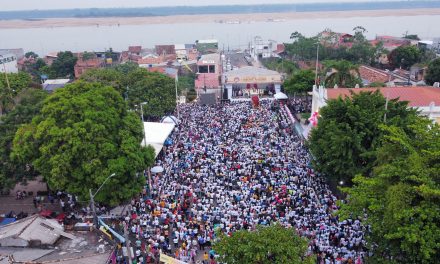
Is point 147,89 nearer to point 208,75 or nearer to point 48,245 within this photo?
point 208,75

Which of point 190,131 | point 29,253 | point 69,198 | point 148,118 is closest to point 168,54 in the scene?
point 148,118

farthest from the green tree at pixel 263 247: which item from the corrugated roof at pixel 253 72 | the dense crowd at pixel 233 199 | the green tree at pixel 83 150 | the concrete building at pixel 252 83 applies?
the corrugated roof at pixel 253 72

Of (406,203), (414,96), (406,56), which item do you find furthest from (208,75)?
(406,203)

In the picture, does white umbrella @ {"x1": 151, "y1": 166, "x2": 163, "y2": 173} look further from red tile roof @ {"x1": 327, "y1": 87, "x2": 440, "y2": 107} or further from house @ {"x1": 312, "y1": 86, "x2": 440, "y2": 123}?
red tile roof @ {"x1": 327, "y1": 87, "x2": 440, "y2": 107}

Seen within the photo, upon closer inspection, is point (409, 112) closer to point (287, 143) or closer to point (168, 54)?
point (287, 143)

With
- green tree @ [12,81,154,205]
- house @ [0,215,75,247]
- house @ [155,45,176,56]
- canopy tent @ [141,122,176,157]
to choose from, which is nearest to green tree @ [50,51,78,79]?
house @ [155,45,176,56]
